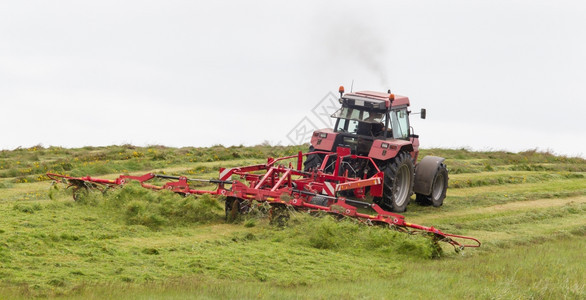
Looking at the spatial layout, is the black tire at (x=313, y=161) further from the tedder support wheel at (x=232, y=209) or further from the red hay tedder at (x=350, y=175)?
the tedder support wheel at (x=232, y=209)

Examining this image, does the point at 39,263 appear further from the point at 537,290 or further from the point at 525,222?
the point at 525,222

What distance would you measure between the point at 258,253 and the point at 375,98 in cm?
560

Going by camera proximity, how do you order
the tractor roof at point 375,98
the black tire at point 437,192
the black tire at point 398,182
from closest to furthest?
the black tire at point 398,182
the tractor roof at point 375,98
the black tire at point 437,192

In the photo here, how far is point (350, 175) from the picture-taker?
13211 millimetres

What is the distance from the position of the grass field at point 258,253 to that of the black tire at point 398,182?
0.43m

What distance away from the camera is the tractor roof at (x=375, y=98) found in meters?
13.5

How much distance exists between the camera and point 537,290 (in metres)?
8.70

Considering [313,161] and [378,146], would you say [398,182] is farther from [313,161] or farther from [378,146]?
[313,161]

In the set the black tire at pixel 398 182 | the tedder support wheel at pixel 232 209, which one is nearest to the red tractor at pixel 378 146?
the black tire at pixel 398 182

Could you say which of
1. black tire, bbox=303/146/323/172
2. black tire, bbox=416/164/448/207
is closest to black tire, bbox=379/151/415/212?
black tire, bbox=416/164/448/207

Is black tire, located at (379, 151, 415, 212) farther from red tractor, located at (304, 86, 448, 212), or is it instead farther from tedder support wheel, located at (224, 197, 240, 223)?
tedder support wheel, located at (224, 197, 240, 223)

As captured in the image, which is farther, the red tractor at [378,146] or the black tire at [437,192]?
the black tire at [437,192]

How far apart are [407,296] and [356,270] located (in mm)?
A: 904

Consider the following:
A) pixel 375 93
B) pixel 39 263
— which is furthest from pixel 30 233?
pixel 375 93
